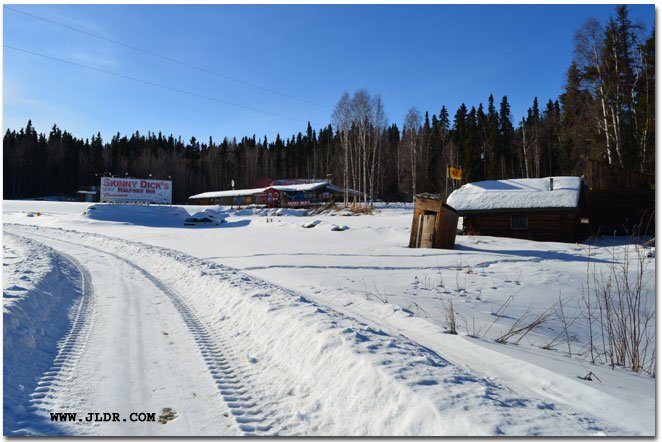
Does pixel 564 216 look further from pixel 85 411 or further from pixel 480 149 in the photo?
pixel 480 149

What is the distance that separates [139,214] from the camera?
41.3m

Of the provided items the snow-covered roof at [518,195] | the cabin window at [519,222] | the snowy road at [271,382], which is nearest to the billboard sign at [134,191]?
the snow-covered roof at [518,195]

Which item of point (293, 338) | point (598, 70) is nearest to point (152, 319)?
point (293, 338)

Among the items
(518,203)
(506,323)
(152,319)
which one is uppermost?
(518,203)

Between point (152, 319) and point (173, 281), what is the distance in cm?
374

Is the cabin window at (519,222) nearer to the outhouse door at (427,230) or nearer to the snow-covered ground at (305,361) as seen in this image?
the outhouse door at (427,230)

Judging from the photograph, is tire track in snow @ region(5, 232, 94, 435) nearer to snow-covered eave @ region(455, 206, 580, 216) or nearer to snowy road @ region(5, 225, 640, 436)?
snowy road @ region(5, 225, 640, 436)

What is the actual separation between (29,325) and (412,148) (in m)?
51.4

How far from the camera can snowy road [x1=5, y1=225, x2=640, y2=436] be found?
2848 mm

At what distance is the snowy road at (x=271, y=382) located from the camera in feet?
9.34

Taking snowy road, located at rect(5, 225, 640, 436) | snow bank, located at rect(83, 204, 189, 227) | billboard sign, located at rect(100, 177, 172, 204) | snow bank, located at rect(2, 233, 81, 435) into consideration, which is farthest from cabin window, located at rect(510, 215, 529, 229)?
billboard sign, located at rect(100, 177, 172, 204)

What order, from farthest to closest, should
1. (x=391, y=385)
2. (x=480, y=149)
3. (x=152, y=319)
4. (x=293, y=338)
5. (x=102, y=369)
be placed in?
(x=480, y=149) < (x=152, y=319) < (x=293, y=338) < (x=102, y=369) < (x=391, y=385)

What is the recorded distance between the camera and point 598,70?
21.8m

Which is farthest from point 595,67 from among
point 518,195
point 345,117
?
point 345,117
